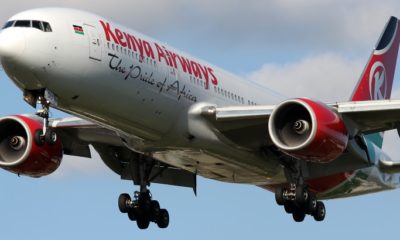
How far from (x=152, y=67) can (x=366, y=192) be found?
41.8ft

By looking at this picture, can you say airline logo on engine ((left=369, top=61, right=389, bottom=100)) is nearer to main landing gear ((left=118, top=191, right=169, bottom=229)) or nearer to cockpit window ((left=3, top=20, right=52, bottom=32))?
main landing gear ((left=118, top=191, right=169, bottom=229))

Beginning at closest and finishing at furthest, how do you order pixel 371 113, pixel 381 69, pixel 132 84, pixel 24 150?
pixel 132 84 < pixel 371 113 < pixel 24 150 < pixel 381 69

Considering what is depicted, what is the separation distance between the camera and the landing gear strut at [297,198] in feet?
137

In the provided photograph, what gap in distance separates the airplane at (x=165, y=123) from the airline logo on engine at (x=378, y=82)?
949 millimetres

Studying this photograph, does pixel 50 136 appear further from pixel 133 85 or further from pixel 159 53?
pixel 159 53

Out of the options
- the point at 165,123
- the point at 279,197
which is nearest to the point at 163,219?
the point at 279,197

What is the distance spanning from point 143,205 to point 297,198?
6044 mm

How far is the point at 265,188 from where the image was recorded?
4609 centimetres

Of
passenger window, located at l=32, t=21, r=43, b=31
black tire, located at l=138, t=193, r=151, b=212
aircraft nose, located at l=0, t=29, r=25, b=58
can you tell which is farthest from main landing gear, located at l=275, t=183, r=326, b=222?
aircraft nose, located at l=0, t=29, r=25, b=58

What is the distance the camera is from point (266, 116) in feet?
131

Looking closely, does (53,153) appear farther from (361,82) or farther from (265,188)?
(361,82)

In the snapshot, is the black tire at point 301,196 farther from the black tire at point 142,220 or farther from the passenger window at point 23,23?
the passenger window at point 23,23

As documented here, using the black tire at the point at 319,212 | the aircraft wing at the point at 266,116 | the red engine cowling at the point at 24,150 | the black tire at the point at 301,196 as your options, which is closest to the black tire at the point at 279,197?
the black tire at the point at 301,196

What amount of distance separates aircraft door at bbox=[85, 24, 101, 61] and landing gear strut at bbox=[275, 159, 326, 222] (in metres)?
9.20
